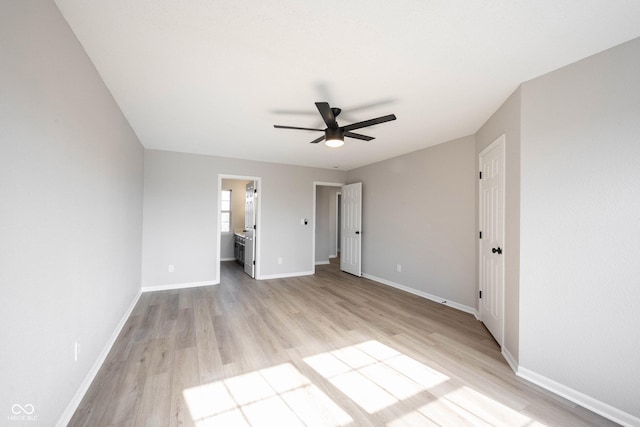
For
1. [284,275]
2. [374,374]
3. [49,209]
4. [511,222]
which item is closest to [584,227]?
[511,222]

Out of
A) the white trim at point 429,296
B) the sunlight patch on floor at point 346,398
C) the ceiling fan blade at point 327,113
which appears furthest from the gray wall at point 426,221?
the ceiling fan blade at point 327,113

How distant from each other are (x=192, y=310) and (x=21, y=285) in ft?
8.52

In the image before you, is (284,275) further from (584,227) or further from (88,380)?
(584,227)

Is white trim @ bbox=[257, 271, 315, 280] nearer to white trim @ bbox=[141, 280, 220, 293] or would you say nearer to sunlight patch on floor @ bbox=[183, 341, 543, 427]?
white trim @ bbox=[141, 280, 220, 293]

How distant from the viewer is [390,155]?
466 centimetres

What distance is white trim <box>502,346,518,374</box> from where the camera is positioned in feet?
7.05

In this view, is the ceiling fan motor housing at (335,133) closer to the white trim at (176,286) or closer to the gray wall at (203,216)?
the gray wall at (203,216)

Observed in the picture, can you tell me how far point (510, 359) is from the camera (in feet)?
7.41

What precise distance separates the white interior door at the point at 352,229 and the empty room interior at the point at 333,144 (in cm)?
231

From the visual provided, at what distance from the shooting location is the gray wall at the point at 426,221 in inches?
140

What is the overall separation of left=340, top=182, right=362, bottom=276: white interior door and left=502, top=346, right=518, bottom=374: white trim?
10.7 ft

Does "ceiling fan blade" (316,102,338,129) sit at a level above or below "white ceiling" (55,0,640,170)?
below

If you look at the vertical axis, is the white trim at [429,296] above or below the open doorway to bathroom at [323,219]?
below

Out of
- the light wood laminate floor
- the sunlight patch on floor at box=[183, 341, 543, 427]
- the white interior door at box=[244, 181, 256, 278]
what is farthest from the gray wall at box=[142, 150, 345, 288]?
the sunlight patch on floor at box=[183, 341, 543, 427]
